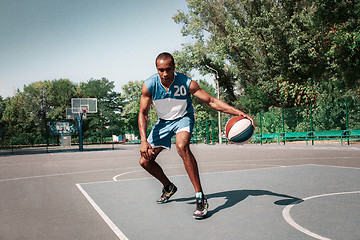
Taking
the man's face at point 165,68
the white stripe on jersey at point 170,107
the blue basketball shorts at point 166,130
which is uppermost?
the man's face at point 165,68

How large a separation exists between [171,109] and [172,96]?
195 mm

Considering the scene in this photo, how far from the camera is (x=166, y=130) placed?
460 centimetres

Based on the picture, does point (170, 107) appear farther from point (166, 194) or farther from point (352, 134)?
point (352, 134)

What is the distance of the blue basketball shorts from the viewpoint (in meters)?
4.52

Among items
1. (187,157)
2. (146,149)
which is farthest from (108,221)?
(187,157)

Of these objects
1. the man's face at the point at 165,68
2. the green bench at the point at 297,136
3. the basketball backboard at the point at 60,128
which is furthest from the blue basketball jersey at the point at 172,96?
the basketball backboard at the point at 60,128

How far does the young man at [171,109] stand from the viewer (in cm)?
425

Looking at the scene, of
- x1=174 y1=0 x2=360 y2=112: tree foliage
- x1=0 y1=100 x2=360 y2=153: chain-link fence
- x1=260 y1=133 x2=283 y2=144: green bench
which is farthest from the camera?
x1=260 y1=133 x2=283 y2=144: green bench

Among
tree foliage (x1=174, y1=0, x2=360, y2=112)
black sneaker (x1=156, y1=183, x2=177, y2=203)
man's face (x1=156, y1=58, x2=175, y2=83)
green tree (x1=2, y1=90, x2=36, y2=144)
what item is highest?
tree foliage (x1=174, y1=0, x2=360, y2=112)

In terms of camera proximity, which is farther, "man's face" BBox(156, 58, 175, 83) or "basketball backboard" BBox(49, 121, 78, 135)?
"basketball backboard" BBox(49, 121, 78, 135)

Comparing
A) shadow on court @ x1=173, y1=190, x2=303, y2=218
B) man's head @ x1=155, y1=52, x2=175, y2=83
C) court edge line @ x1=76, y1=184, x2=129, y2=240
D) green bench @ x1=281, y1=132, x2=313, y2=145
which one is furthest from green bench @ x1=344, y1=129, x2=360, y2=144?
man's head @ x1=155, y1=52, x2=175, y2=83

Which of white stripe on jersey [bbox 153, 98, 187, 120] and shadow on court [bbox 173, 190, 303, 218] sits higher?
white stripe on jersey [bbox 153, 98, 187, 120]

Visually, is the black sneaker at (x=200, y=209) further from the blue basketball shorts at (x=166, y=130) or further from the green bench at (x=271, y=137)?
the green bench at (x=271, y=137)

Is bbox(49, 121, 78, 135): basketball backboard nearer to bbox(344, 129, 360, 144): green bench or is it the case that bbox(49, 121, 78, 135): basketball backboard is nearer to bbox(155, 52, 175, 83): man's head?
bbox(344, 129, 360, 144): green bench
